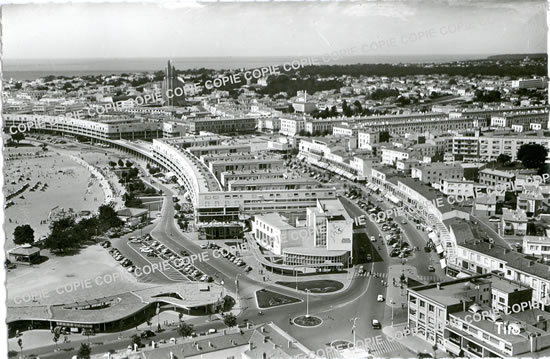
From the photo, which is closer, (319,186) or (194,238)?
(194,238)

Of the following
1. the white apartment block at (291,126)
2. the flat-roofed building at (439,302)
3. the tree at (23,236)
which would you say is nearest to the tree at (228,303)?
the flat-roofed building at (439,302)

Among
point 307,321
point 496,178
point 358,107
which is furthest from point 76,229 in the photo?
point 358,107

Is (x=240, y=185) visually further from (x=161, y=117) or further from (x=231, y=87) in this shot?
(x=231, y=87)

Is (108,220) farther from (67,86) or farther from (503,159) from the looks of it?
(67,86)

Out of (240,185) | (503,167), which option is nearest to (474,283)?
(240,185)

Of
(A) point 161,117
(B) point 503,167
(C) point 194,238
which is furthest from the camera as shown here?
(A) point 161,117

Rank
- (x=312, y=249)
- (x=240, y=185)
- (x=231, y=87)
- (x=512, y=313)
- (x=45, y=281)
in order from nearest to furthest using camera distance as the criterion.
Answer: (x=512, y=313), (x=45, y=281), (x=312, y=249), (x=240, y=185), (x=231, y=87)
